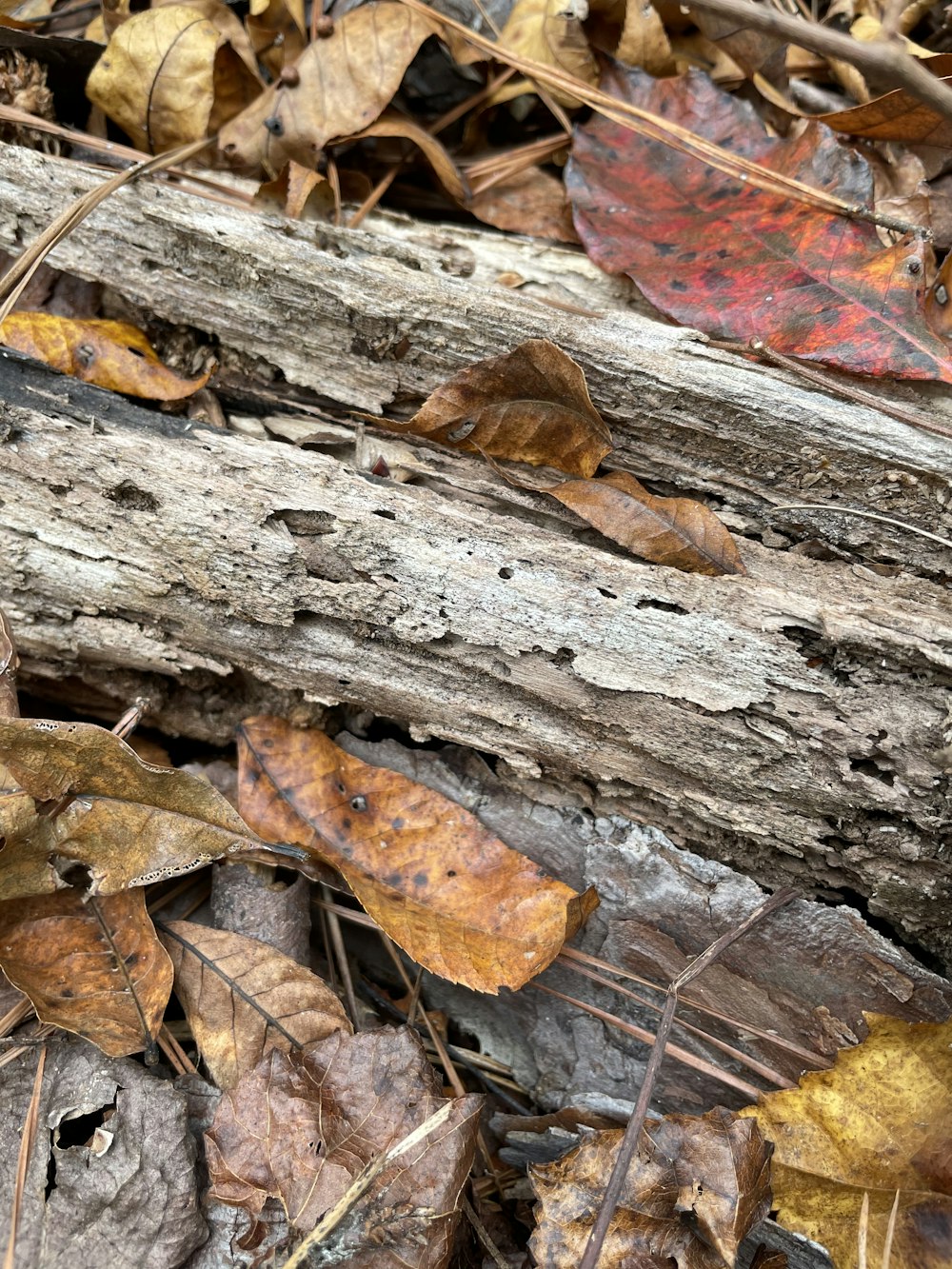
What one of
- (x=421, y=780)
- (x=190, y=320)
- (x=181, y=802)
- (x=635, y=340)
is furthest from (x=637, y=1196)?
(x=190, y=320)

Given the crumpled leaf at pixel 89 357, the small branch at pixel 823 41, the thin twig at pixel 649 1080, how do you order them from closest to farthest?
the small branch at pixel 823 41 → the thin twig at pixel 649 1080 → the crumpled leaf at pixel 89 357

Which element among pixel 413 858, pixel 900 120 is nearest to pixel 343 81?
pixel 900 120

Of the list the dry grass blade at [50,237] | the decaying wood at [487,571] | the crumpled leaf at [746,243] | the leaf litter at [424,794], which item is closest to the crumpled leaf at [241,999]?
the leaf litter at [424,794]

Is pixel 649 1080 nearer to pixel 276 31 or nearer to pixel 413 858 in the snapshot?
pixel 413 858

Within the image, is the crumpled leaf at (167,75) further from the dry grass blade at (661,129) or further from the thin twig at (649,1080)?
the thin twig at (649,1080)

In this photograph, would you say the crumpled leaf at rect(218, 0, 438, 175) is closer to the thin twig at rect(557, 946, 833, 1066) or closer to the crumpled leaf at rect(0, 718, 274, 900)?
the crumpled leaf at rect(0, 718, 274, 900)

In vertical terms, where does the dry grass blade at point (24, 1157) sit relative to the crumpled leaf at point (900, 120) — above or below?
below

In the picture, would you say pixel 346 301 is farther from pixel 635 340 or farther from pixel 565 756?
pixel 565 756
